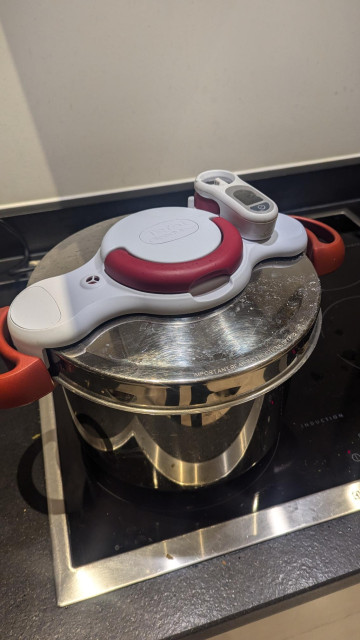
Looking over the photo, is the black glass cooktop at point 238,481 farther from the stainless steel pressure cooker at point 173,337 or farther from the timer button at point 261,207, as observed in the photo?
the timer button at point 261,207

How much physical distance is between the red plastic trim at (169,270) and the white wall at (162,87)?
317mm

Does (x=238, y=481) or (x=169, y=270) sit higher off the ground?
(x=169, y=270)

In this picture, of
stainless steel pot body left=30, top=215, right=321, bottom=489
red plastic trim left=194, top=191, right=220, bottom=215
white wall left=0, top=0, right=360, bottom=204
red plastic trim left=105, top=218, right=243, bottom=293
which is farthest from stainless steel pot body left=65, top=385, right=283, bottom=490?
white wall left=0, top=0, right=360, bottom=204

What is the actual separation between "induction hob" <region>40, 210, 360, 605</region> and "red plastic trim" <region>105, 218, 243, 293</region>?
0.24m

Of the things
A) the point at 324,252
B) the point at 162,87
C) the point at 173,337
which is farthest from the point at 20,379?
the point at 162,87

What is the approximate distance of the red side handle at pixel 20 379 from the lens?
1.14ft

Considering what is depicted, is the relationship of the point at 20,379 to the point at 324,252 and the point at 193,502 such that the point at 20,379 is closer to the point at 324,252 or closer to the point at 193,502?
the point at 193,502

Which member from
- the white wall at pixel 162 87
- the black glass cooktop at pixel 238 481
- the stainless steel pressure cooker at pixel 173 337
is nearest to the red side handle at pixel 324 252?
the stainless steel pressure cooker at pixel 173 337

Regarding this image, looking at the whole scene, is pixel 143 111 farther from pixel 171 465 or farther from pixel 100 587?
pixel 100 587

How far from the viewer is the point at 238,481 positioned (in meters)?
0.48

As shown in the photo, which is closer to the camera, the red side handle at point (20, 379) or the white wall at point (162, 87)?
the red side handle at point (20, 379)

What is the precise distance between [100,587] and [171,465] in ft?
0.42

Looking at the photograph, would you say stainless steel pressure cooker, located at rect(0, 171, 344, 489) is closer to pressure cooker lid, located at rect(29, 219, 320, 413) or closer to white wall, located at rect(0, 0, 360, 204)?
pressure cooker lid, located at rect(29, 219, 320, 413)

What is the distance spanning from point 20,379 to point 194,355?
15cm
